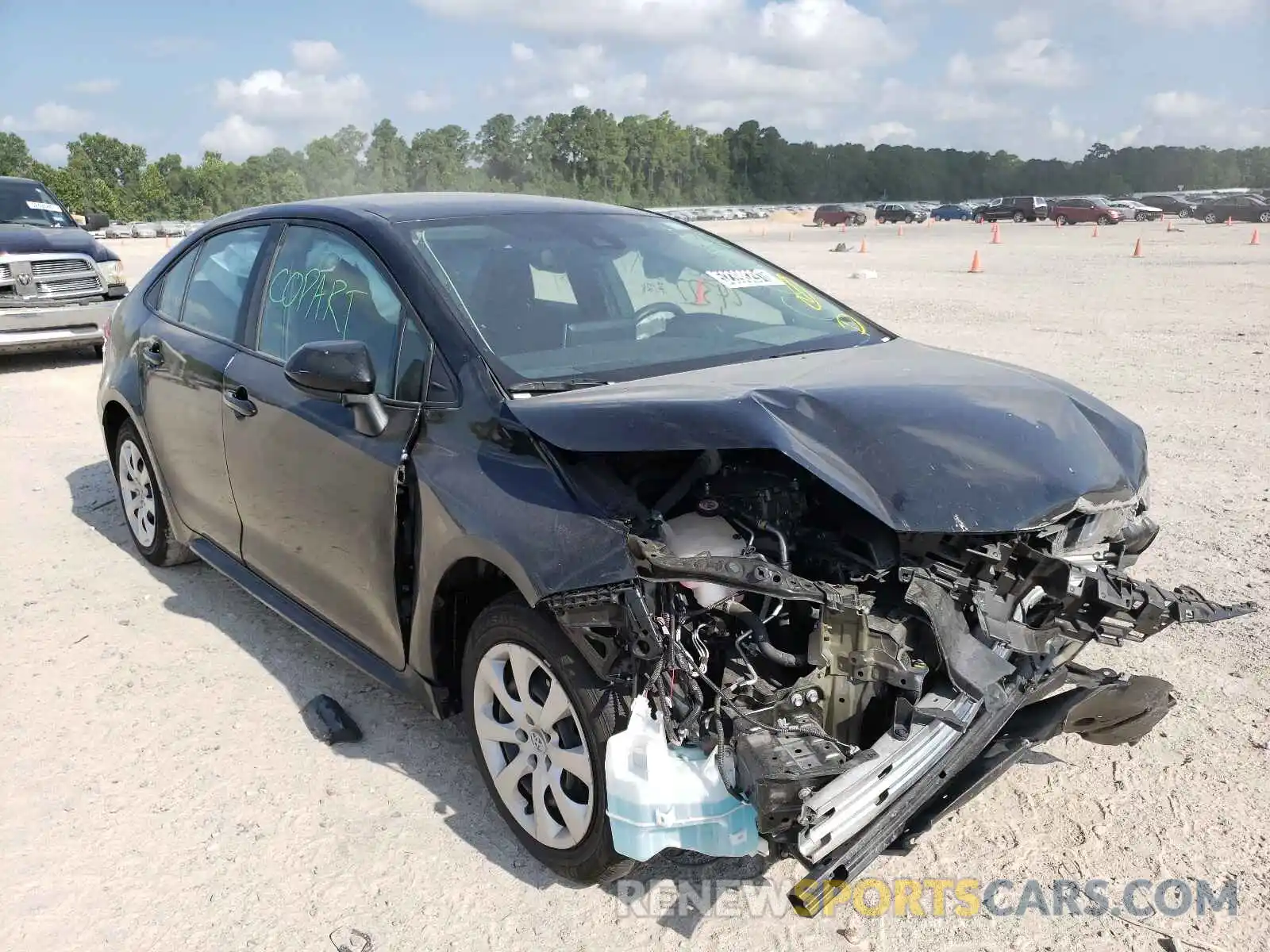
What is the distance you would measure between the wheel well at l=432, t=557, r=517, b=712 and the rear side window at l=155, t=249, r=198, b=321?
7.97ft

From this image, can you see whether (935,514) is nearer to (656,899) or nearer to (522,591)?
(522,591)

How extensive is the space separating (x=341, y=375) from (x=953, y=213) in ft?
222

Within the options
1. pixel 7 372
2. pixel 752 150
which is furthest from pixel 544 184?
pixel 7 372

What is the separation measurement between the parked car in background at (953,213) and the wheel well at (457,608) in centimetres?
6593

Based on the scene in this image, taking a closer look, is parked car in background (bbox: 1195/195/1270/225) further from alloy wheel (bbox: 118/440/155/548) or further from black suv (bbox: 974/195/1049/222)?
alloy wheel (bbox: 118/440/155/548)

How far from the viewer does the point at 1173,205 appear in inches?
2231

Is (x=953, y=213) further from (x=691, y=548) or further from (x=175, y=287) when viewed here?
(x=691, y=548)

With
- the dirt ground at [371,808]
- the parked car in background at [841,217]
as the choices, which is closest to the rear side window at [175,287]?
the dirt ground at [371,808]

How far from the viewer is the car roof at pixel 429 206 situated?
3541 millimetres

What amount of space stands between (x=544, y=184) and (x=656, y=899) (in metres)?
102

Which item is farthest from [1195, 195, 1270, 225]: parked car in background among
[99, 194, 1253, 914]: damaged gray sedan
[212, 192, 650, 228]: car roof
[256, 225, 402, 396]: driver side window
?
[256, 225, 402, 396]: driver side window

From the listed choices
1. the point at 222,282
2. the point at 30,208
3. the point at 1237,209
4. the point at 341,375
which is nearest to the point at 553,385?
the point at 341,375
